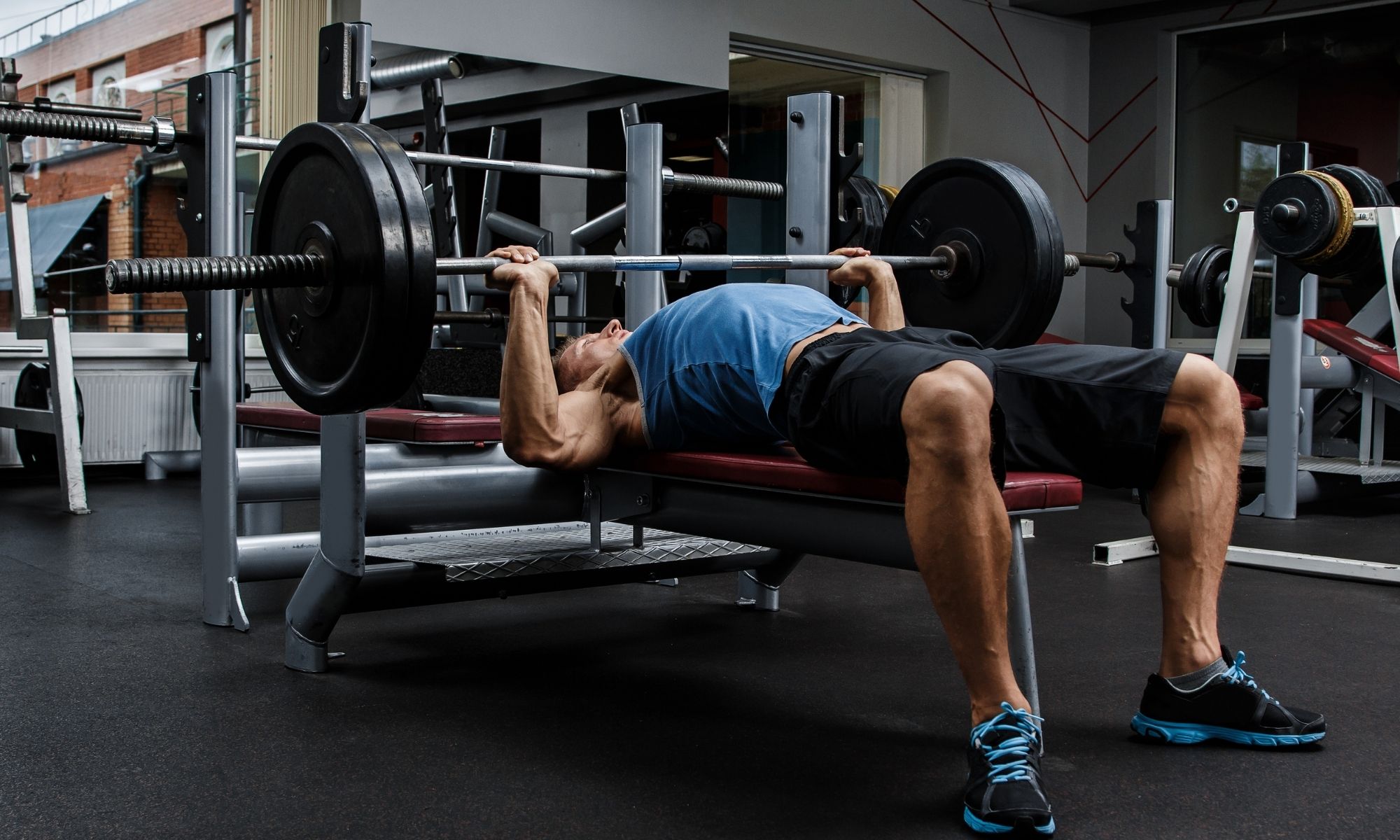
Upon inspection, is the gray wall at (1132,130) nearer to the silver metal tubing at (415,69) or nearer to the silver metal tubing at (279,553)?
the silver metal tubing at (415,69)

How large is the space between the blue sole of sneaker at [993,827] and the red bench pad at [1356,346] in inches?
144

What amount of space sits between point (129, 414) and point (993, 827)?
4765 mm

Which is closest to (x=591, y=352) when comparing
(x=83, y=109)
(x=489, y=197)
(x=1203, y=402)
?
(x=1203, y=402)

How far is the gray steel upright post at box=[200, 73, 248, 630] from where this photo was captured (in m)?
2.40

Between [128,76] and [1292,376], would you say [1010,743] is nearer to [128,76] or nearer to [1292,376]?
[1292,376]

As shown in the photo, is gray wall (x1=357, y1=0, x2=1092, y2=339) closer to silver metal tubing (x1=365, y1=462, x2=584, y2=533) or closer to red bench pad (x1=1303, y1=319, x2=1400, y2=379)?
red bench pad (x1=1303, y1=319, x2=1400, y2=379)

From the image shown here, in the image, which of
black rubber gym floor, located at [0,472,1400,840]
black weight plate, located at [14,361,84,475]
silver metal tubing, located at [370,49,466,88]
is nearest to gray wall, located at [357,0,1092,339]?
silver metal tubing, located at [370,49,466,88]

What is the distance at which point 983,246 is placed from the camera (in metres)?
2.62

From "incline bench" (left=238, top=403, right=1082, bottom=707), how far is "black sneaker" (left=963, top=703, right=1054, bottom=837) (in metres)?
0.10

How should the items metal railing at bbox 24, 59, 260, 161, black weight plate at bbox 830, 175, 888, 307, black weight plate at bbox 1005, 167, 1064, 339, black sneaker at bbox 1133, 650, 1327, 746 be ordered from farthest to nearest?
metal railing at bbox 24, 59, 260, 161, black weight plate at bbox 830, 175, 888, 307, black weight plate at bbox 1005, 167, 1064, 339, black sneaker at bbox 1133, 650, 1327, 746

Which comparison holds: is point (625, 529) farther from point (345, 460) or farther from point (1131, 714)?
point (1131, 714)

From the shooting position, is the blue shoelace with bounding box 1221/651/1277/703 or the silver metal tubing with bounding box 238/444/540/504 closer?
the blue shoelace with bounding box 1221/651/1277/703

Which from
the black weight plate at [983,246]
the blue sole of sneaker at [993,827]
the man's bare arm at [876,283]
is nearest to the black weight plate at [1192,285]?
the black weight plate at [983,246]

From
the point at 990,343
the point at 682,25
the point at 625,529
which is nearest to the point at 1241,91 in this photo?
the point at 682,25
